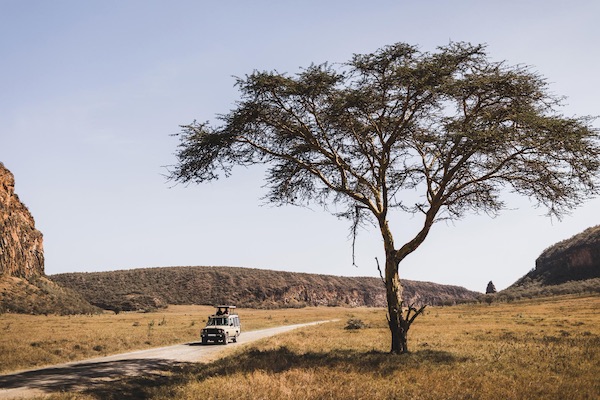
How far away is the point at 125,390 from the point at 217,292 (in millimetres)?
112643

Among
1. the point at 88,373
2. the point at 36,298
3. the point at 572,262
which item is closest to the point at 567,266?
the point at 572,262

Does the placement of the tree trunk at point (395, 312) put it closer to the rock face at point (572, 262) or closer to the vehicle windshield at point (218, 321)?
the vehicle windshield at point (218, 321)

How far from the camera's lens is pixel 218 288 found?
4924 inches

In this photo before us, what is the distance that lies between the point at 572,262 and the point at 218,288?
95976mm

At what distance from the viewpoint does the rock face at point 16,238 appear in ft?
238

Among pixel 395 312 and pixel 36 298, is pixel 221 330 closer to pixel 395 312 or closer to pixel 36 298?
pixel 395 312

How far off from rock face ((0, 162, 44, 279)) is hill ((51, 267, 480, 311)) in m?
15.9

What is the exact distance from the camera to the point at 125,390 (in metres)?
12.9

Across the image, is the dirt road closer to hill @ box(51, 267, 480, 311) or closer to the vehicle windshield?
the vehicle windshield

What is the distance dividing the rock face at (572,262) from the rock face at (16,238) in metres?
118

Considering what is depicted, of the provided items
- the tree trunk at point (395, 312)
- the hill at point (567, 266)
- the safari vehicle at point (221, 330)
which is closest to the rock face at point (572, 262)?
the hill at point (567, 266)

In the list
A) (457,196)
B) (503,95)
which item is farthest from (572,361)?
(503,95)

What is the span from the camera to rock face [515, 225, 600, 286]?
113 metres

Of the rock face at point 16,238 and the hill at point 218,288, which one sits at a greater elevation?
the rock face at point 16,238
